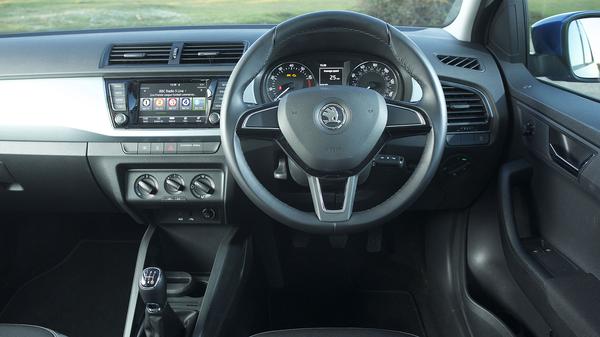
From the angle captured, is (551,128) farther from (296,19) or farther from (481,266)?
(296,19)

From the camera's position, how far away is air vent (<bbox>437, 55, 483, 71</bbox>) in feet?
7.50

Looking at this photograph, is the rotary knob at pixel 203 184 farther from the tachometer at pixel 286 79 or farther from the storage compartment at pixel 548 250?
the storage compartment at pixel 548 250

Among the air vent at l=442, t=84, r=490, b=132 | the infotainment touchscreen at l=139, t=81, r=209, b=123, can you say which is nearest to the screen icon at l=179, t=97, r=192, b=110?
the infotainment touchscreen at l=139, t=81, r=209, b=123

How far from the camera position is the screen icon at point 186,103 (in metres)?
2.16

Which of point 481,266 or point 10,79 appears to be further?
point 481,266

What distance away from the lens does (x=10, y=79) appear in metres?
2.27

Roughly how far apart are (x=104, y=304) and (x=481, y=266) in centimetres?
164

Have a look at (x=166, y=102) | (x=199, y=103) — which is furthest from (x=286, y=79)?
(x=166, y=102)

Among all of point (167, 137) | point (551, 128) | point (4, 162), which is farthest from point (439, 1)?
point (4, 162)

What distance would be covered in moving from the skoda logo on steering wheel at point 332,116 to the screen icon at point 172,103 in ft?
2.16

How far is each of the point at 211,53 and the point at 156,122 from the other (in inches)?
12.3

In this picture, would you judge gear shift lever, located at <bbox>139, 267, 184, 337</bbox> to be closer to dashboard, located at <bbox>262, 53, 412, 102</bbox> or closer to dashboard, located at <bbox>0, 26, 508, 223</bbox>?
dashboard, located at <bbox>0, 26, 508, 223</bbox>

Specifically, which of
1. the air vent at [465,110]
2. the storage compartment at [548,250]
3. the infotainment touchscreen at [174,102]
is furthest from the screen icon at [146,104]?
the storage compartment at [548,250]

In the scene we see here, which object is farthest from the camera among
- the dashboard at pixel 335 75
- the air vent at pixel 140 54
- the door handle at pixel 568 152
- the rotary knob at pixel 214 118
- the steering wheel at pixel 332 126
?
the air vent at pixel 140 54
